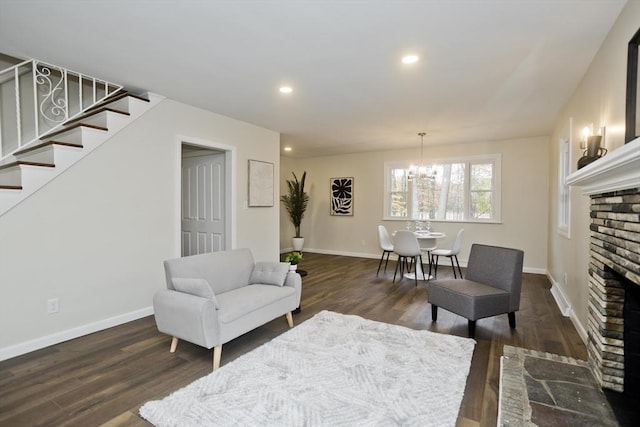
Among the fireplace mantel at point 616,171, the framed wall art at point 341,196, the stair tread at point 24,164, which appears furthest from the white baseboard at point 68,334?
the framed wall art at point 341,196

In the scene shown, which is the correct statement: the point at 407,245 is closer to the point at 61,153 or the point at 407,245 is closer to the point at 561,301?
the point at 561,301

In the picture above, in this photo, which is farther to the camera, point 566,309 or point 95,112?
point 566,309

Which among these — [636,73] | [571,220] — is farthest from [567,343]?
[636,73]

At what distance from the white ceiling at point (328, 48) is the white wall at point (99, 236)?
590 millimetres

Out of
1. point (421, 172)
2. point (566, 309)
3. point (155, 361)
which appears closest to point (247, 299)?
point (155, 361)

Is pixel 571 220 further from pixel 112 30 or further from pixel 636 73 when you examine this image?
→ pixel 112 30

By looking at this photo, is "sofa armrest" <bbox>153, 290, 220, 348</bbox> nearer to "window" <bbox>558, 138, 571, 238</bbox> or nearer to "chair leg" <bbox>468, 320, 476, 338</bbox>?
"chair leg" <bbox>468, 320, 476, 338</bbox>

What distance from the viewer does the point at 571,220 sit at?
3.62 meters

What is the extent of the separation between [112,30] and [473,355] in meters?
3.77

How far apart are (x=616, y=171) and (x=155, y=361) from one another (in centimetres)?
327

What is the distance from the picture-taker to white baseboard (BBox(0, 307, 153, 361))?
→ 2.72 meters

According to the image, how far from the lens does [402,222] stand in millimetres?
7332

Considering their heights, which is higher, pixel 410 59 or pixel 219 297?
pixel 410 59

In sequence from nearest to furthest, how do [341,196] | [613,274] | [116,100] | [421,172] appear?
[613,274], [116,100], [421,172], [341,196]
